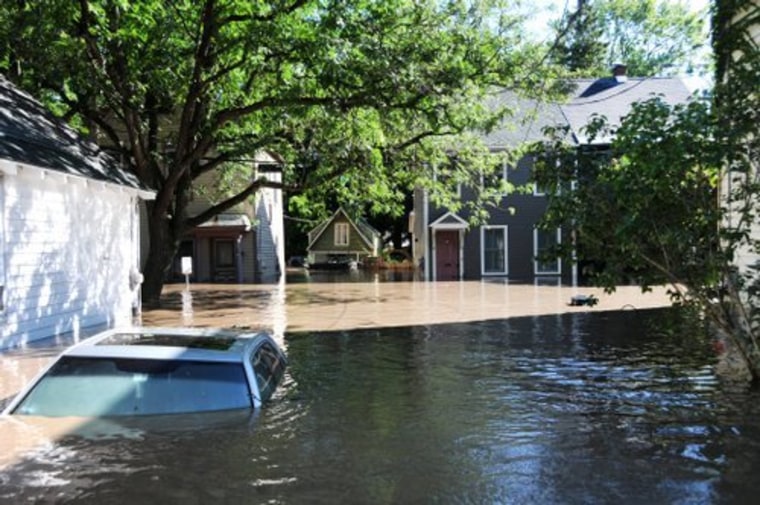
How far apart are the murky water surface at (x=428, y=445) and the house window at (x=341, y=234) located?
45.2 m

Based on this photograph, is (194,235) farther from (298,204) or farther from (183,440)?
(183,440)

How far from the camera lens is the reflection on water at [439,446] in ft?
17.6

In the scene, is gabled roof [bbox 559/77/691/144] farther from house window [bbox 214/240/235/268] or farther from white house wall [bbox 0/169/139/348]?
white house wall [bbox 0/169/139/348]

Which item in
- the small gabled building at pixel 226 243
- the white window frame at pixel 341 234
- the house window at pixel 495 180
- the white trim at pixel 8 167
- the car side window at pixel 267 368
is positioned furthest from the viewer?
the white window frame at pixel 341 234

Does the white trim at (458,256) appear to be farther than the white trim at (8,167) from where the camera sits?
Yes

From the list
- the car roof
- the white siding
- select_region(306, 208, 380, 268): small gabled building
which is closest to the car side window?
the car roof

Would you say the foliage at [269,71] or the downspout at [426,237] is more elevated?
the foliage at [269,71]

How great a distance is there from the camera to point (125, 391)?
21.4 feet

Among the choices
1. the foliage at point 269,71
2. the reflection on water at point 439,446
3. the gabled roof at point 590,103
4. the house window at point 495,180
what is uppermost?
the gabled roof at point 590,103

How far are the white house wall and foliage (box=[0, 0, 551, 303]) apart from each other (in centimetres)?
313

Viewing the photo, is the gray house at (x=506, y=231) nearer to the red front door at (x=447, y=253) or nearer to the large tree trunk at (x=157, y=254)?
the red front door at (x=447, y=253)

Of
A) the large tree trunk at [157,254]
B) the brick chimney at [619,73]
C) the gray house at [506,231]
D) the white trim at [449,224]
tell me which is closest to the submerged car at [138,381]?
the large tree trunk at [157,254]

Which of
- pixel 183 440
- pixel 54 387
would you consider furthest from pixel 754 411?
pixel 54 387

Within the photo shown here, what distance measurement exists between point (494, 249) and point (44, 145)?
23661mm
